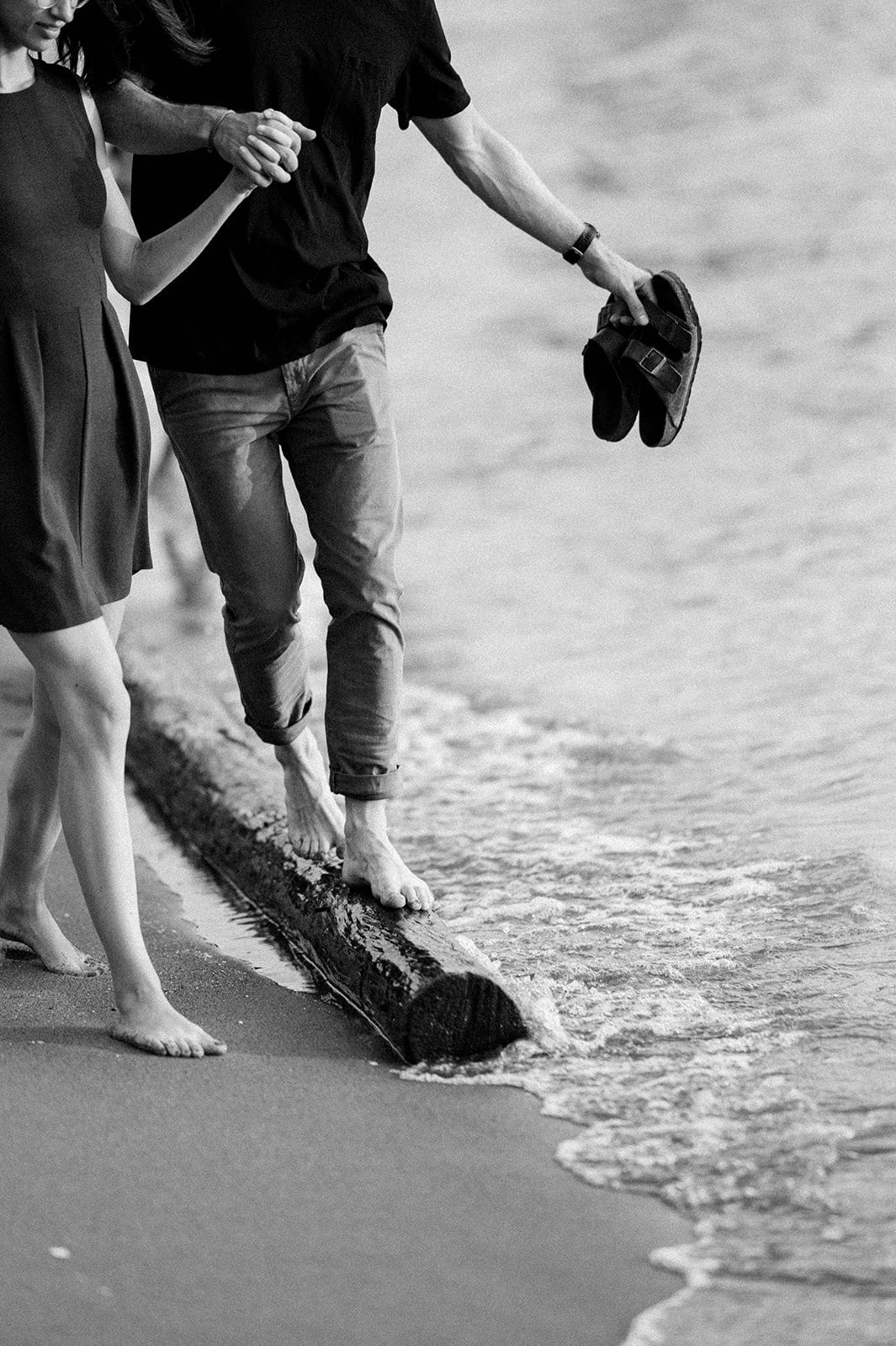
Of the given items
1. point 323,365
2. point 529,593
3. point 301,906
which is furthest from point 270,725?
point 529,593

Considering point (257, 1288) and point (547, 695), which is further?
point (547, 695)

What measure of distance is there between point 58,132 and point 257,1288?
6.82 feet

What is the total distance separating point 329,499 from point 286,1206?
5.04 ft

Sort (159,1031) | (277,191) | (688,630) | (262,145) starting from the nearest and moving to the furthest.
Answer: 1. (262,145)
2. (159,1031)
3. (277,191)
4. (688,630)

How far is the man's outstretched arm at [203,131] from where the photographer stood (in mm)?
3178

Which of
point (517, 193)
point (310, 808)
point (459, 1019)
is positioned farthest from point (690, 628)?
point (459, 1019)

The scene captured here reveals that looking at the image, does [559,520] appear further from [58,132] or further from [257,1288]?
[257,1288]

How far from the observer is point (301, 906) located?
4.11 m

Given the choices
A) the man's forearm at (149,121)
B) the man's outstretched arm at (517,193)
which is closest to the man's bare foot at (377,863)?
the man's outstretched arm at (517,193)

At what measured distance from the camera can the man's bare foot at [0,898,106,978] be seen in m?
3.85

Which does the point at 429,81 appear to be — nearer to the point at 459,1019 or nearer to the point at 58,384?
the point at 58,384

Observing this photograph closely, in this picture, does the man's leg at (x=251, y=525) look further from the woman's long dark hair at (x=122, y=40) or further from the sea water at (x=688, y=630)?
the sea water at (x=688, y=630)

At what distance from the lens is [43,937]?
388cm

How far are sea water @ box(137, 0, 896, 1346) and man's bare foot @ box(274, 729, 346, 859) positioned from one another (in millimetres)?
466
